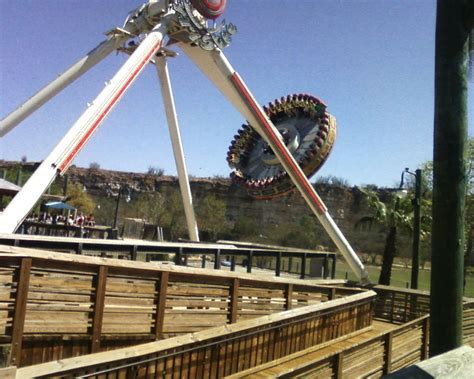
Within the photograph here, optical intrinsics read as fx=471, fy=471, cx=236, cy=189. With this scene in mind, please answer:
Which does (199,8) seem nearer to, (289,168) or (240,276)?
(289,168)

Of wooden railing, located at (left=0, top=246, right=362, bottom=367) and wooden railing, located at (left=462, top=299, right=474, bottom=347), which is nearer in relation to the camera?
wooden railing, located at (left=0, top=246, right=362, bottom=367)

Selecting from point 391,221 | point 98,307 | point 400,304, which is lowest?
point 400,304

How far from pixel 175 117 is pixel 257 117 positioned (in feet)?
13.9

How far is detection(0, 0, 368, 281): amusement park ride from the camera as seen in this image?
12430 mm

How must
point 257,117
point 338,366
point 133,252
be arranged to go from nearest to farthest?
point 338,366 < point 133,252 < point 257,117

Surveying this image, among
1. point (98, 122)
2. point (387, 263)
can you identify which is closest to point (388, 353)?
point (98, 122)

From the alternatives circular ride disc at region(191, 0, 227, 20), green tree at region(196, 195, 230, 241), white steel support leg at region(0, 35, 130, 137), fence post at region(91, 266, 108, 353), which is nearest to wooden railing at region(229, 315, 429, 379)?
fence post at region(91, 266, 108, 353)

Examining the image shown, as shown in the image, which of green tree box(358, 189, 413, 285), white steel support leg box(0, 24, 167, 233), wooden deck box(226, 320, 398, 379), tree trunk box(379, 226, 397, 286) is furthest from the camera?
green tree box(358, 189, 413, 285)

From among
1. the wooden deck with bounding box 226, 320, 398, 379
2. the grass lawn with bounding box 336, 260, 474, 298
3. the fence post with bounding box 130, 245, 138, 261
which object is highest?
the fence post with bounding box 130, 245, 138, 261

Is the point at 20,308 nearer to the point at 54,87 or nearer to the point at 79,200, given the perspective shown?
the point at 54,87

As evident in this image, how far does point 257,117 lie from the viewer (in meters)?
18.1

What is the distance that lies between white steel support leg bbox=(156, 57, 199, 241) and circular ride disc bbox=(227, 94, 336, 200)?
362cm

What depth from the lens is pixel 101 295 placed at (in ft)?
19.1

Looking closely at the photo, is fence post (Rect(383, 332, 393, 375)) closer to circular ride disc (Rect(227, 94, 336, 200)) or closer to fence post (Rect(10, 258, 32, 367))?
fence post (Rect(10, 258, 32, 367))
